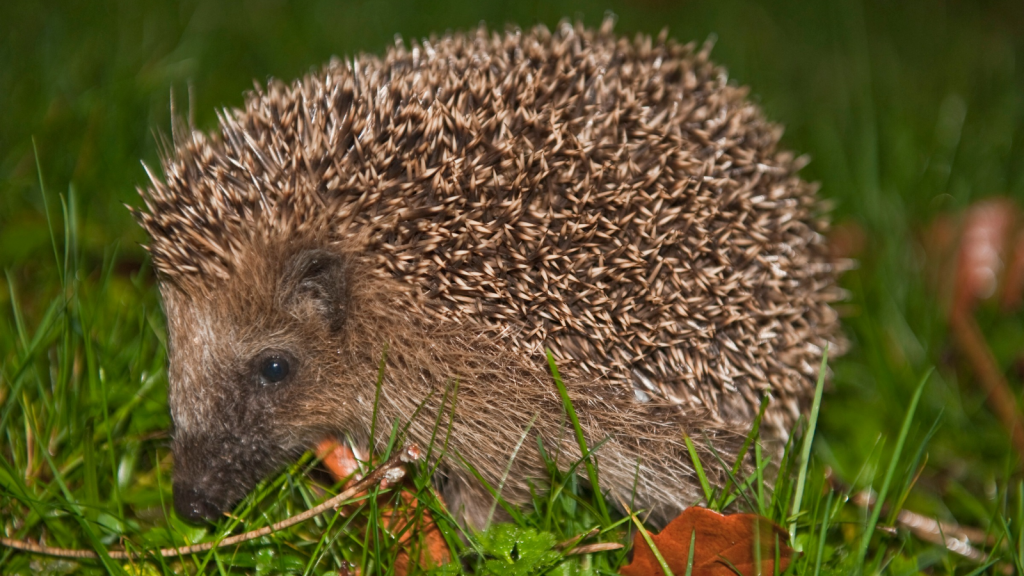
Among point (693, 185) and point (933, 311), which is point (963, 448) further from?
point (693, 185)

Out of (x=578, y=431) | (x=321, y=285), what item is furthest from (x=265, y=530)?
(x=578, y=431)

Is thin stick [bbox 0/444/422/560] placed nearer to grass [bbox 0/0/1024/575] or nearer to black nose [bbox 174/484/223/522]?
grass [bbox 0/0/1024/575]

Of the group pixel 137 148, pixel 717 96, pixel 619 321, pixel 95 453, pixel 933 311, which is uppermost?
pixel 717 96

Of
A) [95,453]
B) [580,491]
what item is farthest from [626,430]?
[95,453]

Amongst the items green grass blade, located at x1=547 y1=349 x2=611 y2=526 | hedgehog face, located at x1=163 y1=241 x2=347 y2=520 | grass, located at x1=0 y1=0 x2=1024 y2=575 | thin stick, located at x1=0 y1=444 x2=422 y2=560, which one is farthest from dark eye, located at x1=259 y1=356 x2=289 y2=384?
green grass blade, located at x1=547 y1=349 x2=611 y2=526

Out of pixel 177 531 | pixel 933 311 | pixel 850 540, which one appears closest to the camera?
pixel 177 531

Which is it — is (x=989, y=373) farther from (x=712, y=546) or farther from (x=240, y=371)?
(x=240, y=371)

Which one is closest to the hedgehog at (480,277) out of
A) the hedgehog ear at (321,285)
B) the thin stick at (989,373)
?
the hedgehog ear at (321,285)

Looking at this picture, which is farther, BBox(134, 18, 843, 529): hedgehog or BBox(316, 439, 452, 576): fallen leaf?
BBox(134, 18, 843, 529): hedgehog
